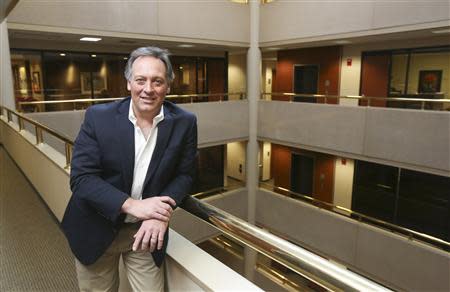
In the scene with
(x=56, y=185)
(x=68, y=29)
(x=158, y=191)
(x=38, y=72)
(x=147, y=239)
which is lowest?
(x=56, y=185)

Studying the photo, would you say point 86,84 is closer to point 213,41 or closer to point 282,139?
point 213,41

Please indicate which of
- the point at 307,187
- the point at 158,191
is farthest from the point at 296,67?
the point at 158,191

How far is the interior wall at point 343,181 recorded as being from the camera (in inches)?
396

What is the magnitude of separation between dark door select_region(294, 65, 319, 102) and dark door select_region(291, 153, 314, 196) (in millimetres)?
1996

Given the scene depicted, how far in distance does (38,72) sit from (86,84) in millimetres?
1204

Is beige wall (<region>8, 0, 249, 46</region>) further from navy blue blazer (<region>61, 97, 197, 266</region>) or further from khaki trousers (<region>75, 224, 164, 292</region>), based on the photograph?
khaki trousers (<region>75, 224, 164, 292</region>)

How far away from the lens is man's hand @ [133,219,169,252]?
1.35 metres

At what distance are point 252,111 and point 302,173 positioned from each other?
2920mm

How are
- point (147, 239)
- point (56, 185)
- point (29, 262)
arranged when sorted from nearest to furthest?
point (147, 239), point (29, 262), point (56, 185)

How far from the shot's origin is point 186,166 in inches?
62.3

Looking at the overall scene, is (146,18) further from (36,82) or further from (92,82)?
(36,82)

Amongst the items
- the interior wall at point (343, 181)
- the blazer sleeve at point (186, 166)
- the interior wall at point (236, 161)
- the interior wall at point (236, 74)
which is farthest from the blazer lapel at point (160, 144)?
the interior wall at point (236, 74)

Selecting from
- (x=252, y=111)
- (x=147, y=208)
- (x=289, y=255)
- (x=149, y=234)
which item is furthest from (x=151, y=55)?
(x=252, y=111)

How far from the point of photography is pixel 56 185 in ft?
10.8
